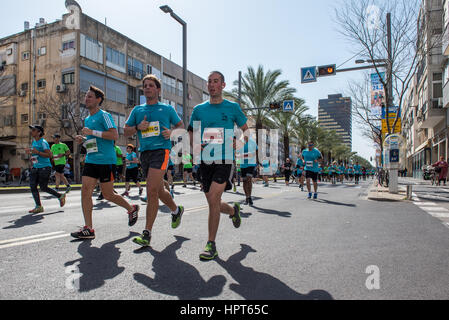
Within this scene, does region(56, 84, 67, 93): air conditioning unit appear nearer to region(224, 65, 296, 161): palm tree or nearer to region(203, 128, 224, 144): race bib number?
region(224, 65, 296, 161): palm tree

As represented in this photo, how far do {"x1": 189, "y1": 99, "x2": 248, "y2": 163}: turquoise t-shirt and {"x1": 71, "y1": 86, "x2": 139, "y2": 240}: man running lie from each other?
1263mm

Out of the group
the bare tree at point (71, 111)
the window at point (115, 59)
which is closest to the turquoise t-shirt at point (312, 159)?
the bare tree at point (71, 111)

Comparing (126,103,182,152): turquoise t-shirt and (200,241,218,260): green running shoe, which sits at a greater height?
(126,103,182,152): turquoise t-shirt

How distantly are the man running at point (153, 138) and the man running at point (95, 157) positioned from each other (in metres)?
A: 0.43

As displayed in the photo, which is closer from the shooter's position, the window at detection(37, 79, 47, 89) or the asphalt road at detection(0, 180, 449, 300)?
the asphalt road at detection(0, 180, 449, 300)

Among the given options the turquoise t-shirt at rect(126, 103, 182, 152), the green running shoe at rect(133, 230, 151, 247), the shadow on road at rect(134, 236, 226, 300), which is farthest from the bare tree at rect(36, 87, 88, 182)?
the shadow on road at rect(134, 236, 226, 300)

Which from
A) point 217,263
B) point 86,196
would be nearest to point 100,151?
point 86,196

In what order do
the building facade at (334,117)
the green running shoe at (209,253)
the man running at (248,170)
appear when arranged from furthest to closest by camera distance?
the building facade at (334,117) < the man running at (248,170) < the green running shoe at (209,253)

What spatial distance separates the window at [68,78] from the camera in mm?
27062

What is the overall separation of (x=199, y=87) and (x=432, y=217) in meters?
42.7

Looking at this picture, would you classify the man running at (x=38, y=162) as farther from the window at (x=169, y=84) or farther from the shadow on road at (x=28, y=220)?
the window at (x=169, y=84)

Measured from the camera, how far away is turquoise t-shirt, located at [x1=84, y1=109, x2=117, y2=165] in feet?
13.9

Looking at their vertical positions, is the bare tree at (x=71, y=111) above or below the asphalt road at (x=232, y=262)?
above
